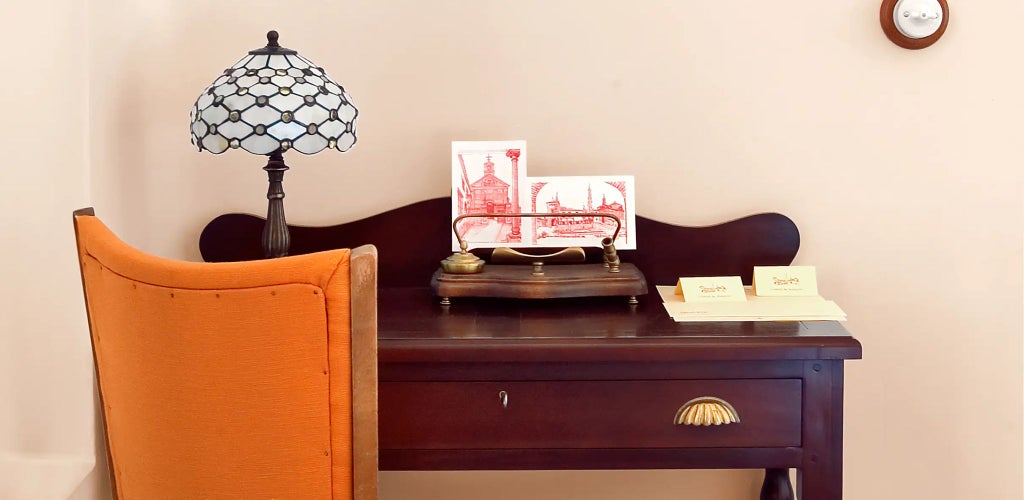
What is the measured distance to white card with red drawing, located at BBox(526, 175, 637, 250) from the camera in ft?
5.86

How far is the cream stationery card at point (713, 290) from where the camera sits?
1636 millimetres

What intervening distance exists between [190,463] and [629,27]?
1164mm

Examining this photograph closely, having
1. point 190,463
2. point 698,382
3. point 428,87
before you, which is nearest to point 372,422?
point 190,463

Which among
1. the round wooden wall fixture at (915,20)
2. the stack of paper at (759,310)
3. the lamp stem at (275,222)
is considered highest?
the round wooden wall fixture at (915,20)

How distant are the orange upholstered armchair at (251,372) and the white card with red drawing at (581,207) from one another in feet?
2.47

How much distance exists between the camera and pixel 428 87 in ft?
6.15

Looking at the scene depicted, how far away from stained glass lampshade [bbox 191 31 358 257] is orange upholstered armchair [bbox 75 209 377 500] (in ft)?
1.44

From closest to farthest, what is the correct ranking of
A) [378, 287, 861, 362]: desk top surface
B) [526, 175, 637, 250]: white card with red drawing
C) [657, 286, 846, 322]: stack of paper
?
[378, 287, 861, 362]: desk top surface, [657, 286, 846, 322]: stack of paper, [526, 175, 637, 250]: white card with red drawing

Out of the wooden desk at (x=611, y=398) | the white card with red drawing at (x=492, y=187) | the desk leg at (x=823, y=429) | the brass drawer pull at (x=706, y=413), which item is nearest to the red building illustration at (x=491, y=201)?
the white card with red drawing at (x=492, y=187)

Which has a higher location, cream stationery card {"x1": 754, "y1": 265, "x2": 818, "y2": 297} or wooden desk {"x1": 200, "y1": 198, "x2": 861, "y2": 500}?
cream stationery card {"x1": 754, "y1": 265, "x2": 818, "y2": 297}

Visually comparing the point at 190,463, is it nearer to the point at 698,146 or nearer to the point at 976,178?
the point at 698,146

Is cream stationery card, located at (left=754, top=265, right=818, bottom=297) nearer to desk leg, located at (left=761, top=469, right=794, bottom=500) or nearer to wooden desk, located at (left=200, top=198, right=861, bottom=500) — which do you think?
wooden desk, located at (left=200, top=198, right=861, bottom=500)

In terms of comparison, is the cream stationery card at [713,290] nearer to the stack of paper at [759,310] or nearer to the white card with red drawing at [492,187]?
the stack of paper at [759,310]

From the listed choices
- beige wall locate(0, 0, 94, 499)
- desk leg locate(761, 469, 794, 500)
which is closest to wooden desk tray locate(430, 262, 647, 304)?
desk leg locate(761, 469, 794, 500)
